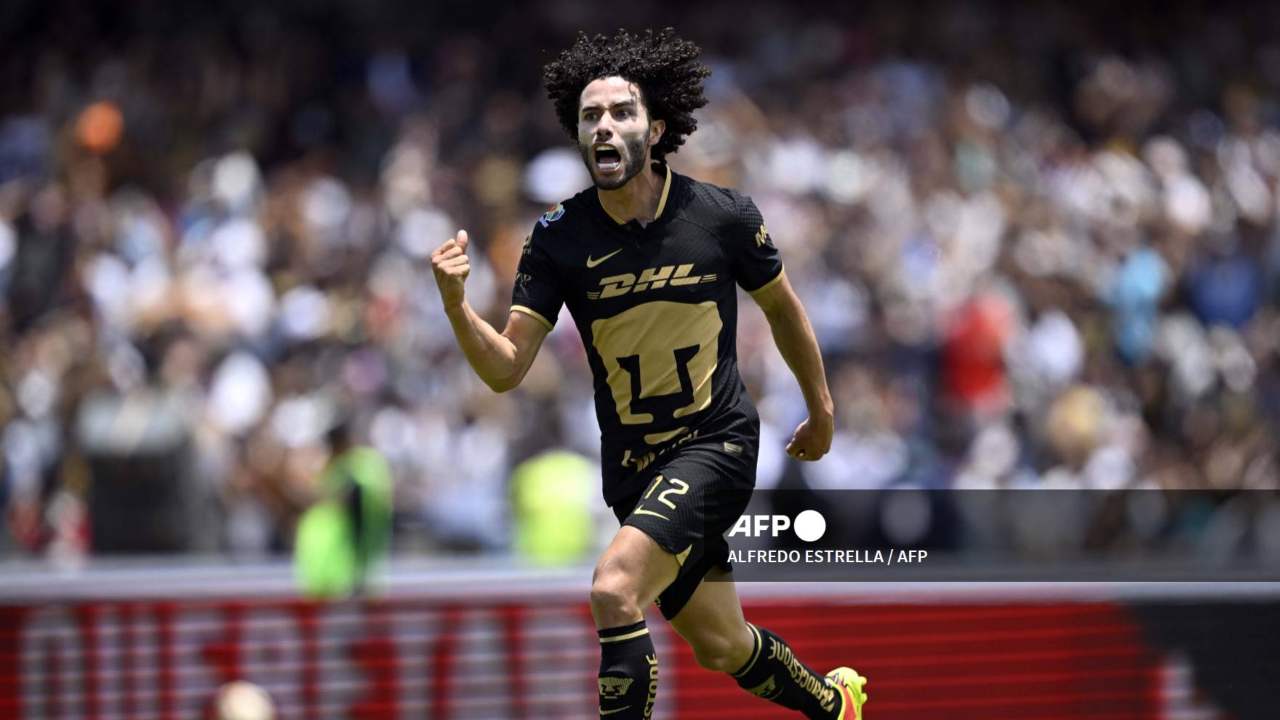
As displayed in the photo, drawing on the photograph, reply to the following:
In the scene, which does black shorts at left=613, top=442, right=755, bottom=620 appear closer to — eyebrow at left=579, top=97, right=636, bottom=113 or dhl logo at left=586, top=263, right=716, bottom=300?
dhl logo at left=586, top=263, right=716, bottom=300

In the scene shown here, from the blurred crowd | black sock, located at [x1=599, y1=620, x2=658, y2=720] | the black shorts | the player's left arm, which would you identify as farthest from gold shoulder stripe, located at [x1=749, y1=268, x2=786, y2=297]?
the blurred crowd

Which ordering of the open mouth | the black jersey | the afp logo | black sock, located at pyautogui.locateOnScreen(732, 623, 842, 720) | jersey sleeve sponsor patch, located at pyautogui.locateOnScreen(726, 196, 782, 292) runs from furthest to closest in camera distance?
the afp logo, black sock, located at pyautogui.locateOnScreen(732, 623, 842, 720), jersey sleeve sponsor patch, located at pyautogui.locateOnScreen(726, 196, 782, 292), the black jersey, the open mouth

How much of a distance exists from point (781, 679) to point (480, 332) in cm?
163

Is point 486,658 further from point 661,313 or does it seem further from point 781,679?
point 661,313

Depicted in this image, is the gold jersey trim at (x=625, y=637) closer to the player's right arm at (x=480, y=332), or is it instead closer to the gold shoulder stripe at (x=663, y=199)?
the player's right arm at (x=480, y=332)

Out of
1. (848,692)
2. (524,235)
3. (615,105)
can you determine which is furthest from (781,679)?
(524,235)

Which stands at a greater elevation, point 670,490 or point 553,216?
point 553,216

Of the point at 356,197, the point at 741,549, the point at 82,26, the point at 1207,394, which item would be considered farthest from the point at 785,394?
the point at 82,26

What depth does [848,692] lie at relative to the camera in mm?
7422

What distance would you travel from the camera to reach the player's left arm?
686 cm

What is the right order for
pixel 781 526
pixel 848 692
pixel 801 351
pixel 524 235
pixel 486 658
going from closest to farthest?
1. pixel 801 351
2. pixel 848 692
3. pixel 781 526
4. pixel 486 658
5. pixel 524 235

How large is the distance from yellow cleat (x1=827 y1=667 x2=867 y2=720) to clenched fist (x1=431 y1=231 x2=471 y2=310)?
215 cm

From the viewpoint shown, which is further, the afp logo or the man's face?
the afp logo

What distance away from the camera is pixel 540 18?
18.3 metres
